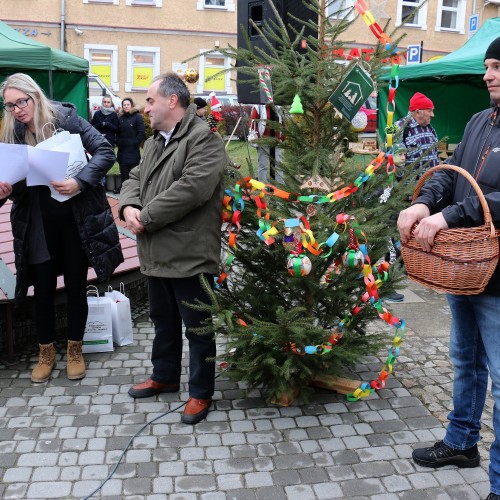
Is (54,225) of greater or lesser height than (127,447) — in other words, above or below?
above

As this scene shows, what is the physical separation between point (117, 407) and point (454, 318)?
207 centimetres

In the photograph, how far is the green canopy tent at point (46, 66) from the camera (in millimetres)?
10200

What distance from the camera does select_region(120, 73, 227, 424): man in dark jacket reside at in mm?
3625

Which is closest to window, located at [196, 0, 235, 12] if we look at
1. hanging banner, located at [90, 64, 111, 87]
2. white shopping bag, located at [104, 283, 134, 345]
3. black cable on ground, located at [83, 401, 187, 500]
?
hanging banner, located at [90, 64, 111, 87]

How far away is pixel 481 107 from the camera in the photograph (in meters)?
10.6

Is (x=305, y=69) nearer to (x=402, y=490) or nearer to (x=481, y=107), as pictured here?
(x=402, y=490)

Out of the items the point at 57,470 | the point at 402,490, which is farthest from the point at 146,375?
the point at 402,490

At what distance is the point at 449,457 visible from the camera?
3346 millimetres

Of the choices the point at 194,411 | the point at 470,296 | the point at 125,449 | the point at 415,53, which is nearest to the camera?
the point at 470,296

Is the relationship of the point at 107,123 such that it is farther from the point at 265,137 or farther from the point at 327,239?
the point at 327,239

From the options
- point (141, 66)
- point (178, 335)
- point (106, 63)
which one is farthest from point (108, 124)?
point (141, 66)

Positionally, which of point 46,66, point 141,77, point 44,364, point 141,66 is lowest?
point 44,364

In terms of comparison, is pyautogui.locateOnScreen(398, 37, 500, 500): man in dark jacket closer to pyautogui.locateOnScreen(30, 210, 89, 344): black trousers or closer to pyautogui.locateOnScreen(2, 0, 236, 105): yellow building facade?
pyautogui.locateOnScreen(30, 210, 89, 344): black trousers

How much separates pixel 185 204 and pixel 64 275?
121cm
